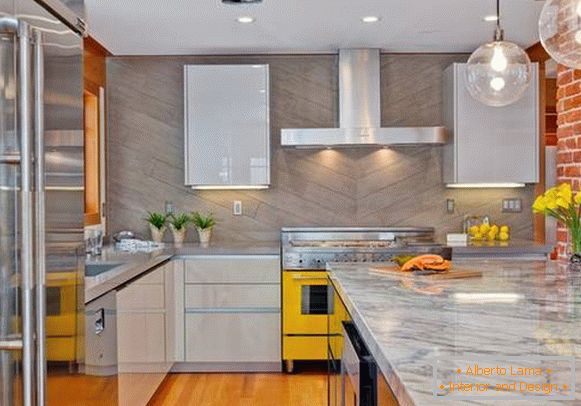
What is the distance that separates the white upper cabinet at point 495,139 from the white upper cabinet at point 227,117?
4.76ft

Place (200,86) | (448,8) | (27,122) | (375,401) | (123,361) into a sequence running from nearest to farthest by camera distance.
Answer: (27,122) → (375,401) → (123,361) → (448,8) → (200,86)

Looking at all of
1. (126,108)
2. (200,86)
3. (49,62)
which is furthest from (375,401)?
(126,108)

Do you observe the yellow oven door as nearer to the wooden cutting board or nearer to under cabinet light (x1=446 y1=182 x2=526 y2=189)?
under cabinet light (x1=446 y1=182 x2=526 y2=189)

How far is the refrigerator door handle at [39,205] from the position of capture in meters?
1.79

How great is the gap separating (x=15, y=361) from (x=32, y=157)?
517 mm

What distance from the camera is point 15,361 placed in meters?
1.75

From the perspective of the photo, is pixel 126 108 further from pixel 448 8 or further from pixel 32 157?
pixel 32 157

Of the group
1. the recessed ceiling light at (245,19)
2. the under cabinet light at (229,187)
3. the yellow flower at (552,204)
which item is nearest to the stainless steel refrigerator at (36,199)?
the yellow flower at (552,204)

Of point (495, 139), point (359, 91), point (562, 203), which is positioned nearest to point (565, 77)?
point (495, 139)

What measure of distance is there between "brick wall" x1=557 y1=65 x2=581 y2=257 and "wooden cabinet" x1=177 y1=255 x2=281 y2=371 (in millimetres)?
2017

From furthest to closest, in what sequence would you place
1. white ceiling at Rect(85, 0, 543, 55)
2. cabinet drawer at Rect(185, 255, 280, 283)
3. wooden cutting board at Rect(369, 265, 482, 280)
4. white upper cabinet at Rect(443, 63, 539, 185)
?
white upper cabinet at Rect(443, 63, 539, 185) < cabinet drawer at Rect(185, 255, 280, 283) < white ceiling at Rect(85, 0, 543, 55) < wooden cutting board at Rect(369, 265, 482, 280)

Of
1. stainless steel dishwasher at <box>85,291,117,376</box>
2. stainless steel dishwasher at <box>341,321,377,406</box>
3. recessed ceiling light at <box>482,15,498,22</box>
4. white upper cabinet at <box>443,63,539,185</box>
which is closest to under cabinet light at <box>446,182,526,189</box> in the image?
white upper cabinet at <box>443,63,539,185</box>

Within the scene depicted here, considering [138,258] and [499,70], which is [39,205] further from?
[138,258]

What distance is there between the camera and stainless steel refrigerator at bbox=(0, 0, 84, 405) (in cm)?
170
